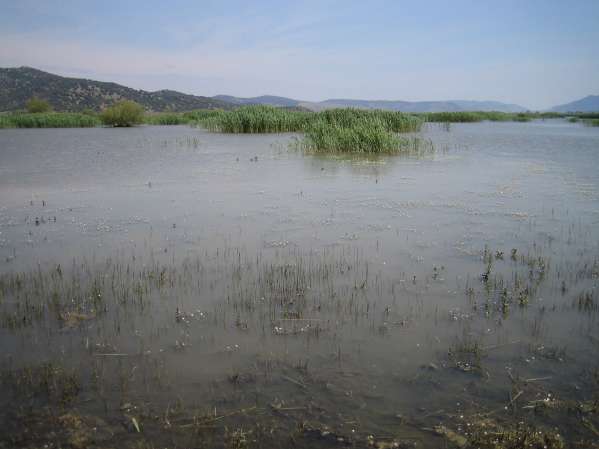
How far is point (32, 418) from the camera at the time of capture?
3486mm

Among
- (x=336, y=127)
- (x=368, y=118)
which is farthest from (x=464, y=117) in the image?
(x=336, y=127)

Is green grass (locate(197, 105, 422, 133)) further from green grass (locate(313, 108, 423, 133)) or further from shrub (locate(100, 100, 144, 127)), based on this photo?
shrub (locate(100, 100, 144, 127))

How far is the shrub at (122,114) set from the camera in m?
46.8

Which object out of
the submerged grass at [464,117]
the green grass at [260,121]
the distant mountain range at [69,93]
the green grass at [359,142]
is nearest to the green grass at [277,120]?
the green grass at [260,121]

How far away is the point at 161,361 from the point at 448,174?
1407 cm

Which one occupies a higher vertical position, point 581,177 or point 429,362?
point 581,177

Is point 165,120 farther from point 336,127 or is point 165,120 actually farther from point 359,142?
point 359,142

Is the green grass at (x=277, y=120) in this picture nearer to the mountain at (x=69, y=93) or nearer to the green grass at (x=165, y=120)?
the green grass at (x=165, y=120)

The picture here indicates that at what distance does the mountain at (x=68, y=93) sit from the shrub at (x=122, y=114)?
46964mm

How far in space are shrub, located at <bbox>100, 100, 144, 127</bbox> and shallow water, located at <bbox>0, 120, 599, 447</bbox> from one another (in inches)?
1508

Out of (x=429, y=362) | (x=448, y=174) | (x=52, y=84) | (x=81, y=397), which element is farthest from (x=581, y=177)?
(x=52, y=84)

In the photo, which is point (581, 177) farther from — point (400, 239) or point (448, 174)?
point (400, 239)

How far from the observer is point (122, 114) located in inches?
1858

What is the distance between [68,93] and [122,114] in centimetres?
6071
